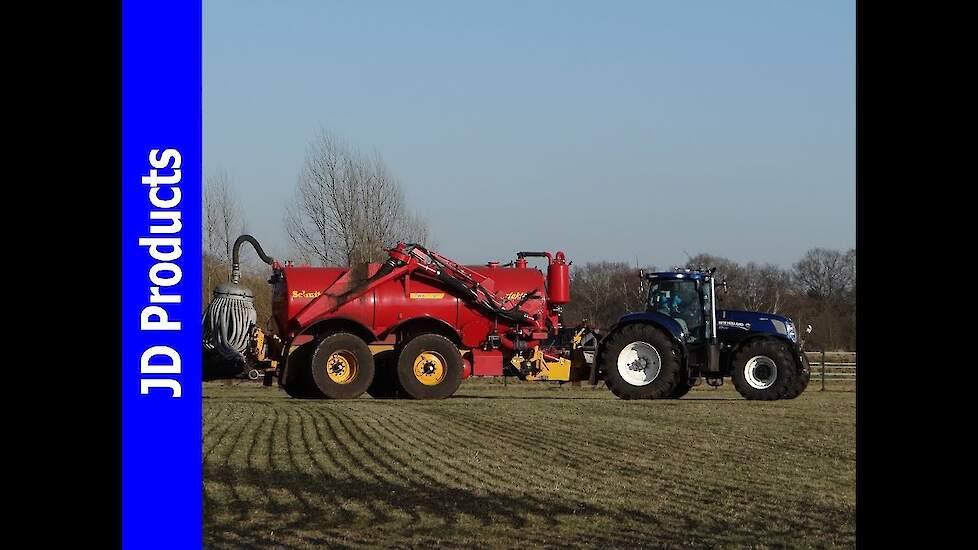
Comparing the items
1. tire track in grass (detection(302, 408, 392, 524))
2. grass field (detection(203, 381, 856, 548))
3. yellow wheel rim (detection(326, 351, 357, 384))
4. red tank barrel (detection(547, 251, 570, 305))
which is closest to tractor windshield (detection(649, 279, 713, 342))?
grass field (detection(203, 381, 856, 548))

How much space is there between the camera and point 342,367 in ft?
78.1

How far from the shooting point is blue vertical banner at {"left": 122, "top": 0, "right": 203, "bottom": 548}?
5805mm

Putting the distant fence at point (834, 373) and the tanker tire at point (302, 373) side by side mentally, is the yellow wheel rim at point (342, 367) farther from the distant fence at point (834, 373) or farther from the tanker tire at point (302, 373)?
the distant fence at point (834, 373)

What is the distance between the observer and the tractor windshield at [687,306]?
23219 millimetres

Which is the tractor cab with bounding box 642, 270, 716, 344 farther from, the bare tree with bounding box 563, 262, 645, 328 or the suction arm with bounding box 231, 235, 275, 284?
the bare tree with bounding box 563, 262, 645, 328

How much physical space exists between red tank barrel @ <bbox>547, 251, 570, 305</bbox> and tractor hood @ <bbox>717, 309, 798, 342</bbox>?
10.6ft

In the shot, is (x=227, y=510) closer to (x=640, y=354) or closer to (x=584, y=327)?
(x=640, y=354)

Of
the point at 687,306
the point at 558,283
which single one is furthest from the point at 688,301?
the point at 558,283

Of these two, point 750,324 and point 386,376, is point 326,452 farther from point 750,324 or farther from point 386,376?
point 750,324

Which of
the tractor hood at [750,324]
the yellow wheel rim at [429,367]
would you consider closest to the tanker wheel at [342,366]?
the yellow wheel rim at [429,367]

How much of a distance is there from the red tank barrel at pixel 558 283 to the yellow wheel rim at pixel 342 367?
13.8 feet

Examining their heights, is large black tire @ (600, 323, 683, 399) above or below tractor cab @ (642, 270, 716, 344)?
below
